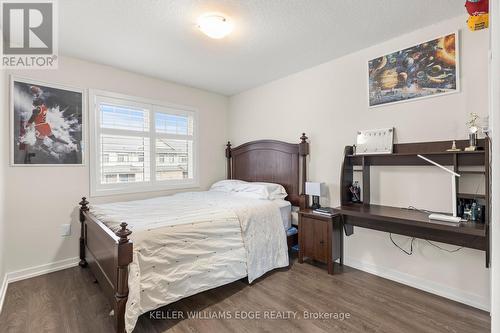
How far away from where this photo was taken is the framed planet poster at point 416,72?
2227mm

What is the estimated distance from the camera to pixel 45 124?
279 cm

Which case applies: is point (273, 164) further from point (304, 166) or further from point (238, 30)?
point (238, 30)

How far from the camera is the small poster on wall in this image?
8.63 ft

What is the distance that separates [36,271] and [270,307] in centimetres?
263

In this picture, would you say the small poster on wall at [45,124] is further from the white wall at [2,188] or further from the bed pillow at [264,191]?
the bed pillow at [264,191]

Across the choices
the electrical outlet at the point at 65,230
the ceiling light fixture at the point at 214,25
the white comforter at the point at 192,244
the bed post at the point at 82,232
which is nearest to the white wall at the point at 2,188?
the electrical outlet at the point at 65,230

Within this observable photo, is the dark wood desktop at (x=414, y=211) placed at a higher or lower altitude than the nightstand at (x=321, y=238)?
higher

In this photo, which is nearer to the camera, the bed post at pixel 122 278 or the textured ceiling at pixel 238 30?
the bed post at pixel 122 278

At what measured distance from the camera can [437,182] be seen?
7.54 feet

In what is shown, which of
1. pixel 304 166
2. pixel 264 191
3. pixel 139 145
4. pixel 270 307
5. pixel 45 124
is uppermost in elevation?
pixel 45 124

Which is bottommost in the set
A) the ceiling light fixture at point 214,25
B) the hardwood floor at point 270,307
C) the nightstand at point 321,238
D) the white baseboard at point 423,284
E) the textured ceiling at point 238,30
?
the hardwood floor at point 270,307

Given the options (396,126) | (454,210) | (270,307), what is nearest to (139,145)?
(270,307)

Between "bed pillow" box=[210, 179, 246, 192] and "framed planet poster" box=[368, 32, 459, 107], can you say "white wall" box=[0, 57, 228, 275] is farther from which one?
"framed planet poster" box=[368, 32, 459, 107]

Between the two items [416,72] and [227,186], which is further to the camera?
[227,186]
